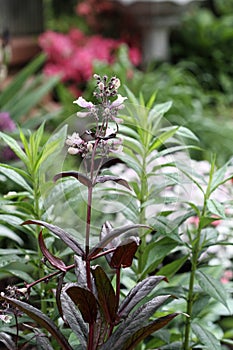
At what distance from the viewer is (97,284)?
1084 millimetres

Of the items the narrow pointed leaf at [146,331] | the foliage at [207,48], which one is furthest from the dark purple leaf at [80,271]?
the foliage at [207,48]

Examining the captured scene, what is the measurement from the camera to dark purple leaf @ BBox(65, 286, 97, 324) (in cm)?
103

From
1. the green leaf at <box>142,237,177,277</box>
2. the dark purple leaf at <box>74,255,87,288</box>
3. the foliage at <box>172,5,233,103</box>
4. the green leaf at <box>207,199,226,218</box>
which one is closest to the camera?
the dark purple leaf at <box>74,255,87,288</box>

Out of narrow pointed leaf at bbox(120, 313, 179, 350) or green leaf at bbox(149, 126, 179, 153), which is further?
green leaf at bbox(149, 126, 179, 153)

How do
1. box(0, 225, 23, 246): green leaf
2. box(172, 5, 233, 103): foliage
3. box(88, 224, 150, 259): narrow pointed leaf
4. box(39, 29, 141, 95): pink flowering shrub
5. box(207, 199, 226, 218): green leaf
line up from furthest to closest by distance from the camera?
box(172, 5, 233, 103): foliage → box(39, 29, 141, 95): pink flowering shrub → box(0, 225, 23, 246): green leaf → box(207, 199, 226, 218): green leaf → box(88, 224, 150, 259): narrow pointed leaf

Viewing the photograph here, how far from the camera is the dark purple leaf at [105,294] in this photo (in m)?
1.08

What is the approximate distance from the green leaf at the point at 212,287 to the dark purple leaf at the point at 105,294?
0.27 meters

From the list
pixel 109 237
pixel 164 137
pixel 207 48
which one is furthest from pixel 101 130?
pixel 207 48

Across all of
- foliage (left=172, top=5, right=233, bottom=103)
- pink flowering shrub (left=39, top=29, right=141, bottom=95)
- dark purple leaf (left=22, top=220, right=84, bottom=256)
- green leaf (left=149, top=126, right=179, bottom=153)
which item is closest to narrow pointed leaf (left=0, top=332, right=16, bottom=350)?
dark purple leaf (left=22, top=220, right=84, bottom=256)

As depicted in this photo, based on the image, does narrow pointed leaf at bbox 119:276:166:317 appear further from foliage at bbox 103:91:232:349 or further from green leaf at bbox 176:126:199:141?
green leaf at bbox 176:126:199:141

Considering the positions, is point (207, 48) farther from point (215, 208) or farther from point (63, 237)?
point (63, 237)

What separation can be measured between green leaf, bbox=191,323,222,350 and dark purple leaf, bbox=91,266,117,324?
0.94 ft

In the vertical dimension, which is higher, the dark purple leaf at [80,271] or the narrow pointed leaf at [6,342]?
the dark purple leaf at [80,271]

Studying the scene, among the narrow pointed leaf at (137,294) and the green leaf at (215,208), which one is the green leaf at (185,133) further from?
the narrow pointed leaf at (137,294)
